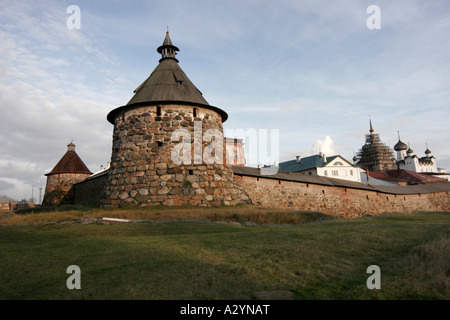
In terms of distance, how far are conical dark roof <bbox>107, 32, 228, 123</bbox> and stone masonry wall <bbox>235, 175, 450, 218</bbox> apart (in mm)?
5087

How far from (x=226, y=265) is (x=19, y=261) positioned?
383cm

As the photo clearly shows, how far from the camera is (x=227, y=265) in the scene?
17.1 ft

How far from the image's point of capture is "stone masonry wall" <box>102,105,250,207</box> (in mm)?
14820

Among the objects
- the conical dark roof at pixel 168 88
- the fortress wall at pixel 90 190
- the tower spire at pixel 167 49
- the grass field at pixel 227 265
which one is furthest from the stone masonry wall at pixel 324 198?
the grass field at pixel 227 265

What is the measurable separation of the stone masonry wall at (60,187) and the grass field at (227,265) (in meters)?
22.4

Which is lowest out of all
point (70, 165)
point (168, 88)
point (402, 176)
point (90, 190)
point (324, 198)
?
point (324, 198)

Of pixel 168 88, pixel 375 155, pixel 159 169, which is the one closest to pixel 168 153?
pixel 159 169

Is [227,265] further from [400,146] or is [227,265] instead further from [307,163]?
[400,146]

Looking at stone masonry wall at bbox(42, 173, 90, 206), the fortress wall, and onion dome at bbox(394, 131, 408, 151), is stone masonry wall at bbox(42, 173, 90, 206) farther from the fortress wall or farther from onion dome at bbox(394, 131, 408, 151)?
onion dome at bbox(394, 131, 408, 151)

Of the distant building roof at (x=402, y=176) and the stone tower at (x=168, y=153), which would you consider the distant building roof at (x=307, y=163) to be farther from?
the stone tower at (x=168, y=153)

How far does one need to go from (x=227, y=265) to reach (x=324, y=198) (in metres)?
20.1

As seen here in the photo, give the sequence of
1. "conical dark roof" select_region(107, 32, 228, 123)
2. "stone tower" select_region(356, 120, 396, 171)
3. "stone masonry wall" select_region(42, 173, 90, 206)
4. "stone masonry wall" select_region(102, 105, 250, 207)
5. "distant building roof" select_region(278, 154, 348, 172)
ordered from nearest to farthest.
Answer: "stone masonry wall" select_region(102, 105, 250, 207), "conical dark roof" select_region(107, 32, 228, 123), "stone masonry wall" select_region(42, 173, 90, 206), "distant building roof" select_region(278, 154, 348, 172), "stone tower" select_region(356, 120, 396, 171)

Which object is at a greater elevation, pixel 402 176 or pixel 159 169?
pixel 402 176

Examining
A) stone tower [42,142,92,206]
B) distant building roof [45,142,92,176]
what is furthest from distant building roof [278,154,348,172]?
stone tower [42,142,92,206]
